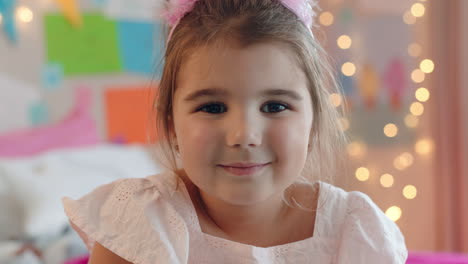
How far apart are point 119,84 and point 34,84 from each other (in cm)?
38

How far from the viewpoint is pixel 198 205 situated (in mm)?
1069

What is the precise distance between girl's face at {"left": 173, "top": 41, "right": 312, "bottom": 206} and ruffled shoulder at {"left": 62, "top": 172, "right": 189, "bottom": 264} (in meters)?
0.13

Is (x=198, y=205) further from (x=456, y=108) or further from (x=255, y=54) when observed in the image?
(x=456, y=108)

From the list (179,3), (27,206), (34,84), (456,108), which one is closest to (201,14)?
(179,3)

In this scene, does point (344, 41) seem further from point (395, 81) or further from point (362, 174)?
point (362, 174)

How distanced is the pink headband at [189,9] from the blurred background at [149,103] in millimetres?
861

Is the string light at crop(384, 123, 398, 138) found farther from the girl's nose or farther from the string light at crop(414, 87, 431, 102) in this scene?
the girl's nose

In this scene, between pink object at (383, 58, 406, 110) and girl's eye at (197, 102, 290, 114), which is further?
pink object at (383, 58, 406, 110)

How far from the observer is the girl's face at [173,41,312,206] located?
86 centimetres

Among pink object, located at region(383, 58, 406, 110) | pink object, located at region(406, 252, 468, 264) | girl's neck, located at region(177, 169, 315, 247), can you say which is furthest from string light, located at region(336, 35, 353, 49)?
girl's neck, located at region(177, 169, 315, 247)

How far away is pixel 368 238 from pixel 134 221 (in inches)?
18.0

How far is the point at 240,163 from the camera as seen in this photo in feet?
2.86

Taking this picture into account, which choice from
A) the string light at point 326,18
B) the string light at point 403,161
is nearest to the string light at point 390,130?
the string light at point 403,161

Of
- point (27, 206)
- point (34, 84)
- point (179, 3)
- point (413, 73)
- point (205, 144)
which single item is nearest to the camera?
point (205, 144)
